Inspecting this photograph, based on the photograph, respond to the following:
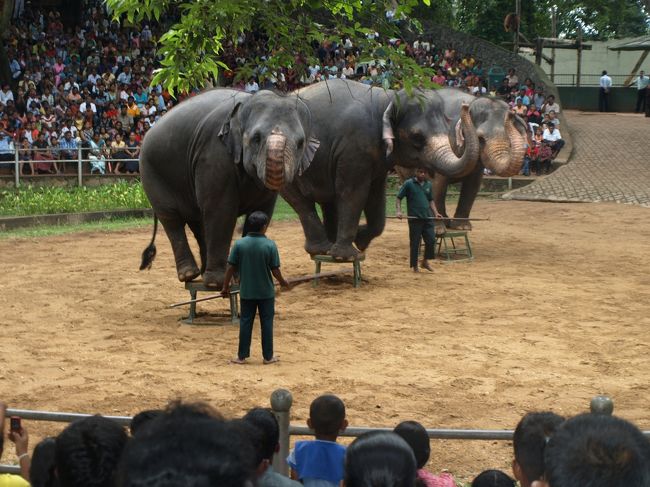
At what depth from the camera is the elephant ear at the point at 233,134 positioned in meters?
10.6

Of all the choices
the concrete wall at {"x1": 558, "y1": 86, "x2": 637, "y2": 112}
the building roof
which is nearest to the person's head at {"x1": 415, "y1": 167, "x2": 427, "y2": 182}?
the building roof

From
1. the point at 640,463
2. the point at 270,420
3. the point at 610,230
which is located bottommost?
the point at 610,230

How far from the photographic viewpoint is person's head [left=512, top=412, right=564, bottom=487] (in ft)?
12.7

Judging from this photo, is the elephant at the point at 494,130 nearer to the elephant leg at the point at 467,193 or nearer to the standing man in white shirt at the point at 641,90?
the elephant leg at the point at 467,193

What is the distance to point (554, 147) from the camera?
28078mm

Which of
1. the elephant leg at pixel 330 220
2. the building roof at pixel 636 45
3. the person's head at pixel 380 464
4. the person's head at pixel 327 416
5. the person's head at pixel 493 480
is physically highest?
the building roof at pixel 636 45

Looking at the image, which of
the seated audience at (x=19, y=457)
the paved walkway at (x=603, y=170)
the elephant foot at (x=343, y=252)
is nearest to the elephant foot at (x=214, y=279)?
the elephant foot at (x=343, y=252)

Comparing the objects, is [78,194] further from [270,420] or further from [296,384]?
[270,420]

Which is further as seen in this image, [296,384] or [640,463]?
[296,384]

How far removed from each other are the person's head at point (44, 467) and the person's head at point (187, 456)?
0.89 meters

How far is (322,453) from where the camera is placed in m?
4.80

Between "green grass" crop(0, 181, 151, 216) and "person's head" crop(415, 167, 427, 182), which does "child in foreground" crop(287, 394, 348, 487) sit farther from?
"green grass" crop(0, 181, 151, 216)

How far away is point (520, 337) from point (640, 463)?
7807 millimetres

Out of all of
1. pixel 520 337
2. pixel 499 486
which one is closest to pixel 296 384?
pixel 520 337
